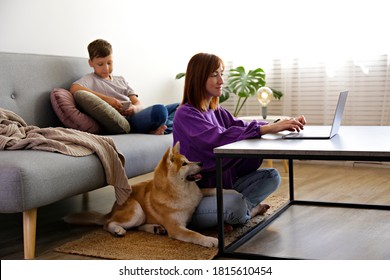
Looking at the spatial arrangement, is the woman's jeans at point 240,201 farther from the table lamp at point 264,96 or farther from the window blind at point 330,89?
the window blind at point 330,89

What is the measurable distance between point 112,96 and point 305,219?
56.5 inches

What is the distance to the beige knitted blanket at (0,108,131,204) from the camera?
2.63m

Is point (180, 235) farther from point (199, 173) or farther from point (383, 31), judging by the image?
point (383, 31)

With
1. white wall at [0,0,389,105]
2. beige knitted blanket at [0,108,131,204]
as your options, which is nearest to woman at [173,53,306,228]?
A: beige knitted blanket at [0,108,131,204]

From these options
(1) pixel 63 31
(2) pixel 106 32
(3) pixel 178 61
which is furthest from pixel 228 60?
(1) pixel 63 31

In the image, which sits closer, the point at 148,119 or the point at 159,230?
the point at 159,230

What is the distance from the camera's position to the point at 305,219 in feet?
9.78

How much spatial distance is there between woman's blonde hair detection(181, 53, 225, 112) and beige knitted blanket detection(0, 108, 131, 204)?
0.48 metres

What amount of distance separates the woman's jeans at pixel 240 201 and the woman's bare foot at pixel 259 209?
55 millimetres

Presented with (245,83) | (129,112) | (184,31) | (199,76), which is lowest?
(129,112)

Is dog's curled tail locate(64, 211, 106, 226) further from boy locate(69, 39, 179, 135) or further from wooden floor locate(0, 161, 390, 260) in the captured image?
boy locate(69, 39, 179, 135)

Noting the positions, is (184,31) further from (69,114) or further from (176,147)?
(176,147)

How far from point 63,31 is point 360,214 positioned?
2260mm

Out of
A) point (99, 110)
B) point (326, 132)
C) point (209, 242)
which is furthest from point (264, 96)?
point (209, 242)
